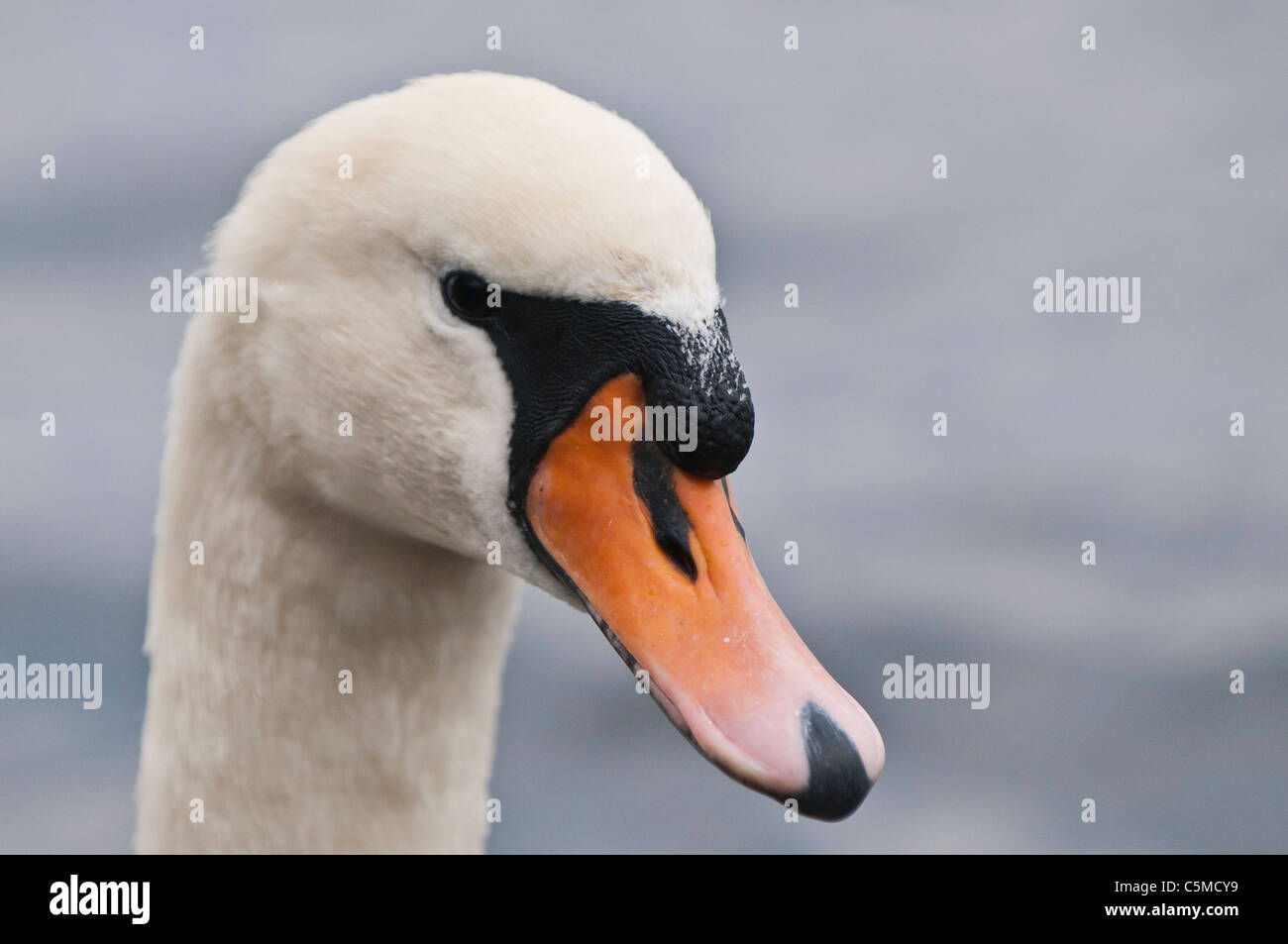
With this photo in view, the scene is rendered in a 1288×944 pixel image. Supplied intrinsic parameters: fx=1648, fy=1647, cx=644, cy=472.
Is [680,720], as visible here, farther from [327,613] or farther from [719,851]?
[719,851]

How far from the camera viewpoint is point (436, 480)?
2.73 meters

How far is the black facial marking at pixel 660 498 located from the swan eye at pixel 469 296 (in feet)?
1.06

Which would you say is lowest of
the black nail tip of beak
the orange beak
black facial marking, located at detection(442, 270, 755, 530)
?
the black nail tip of beak

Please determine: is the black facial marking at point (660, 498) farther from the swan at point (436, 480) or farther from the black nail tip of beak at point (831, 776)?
the black nail tip of beak at point (831, 776)

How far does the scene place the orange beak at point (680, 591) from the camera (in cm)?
246

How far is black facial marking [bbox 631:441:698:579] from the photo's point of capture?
8.49 feet

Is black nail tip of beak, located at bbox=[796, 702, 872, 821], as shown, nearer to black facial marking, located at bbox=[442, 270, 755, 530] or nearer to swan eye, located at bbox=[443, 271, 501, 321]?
black facial marking, located at bbox=[442, 270, 755, 530]

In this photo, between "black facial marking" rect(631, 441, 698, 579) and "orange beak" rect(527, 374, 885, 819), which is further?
"black facial marking" rect(631, 441, 698, 579)

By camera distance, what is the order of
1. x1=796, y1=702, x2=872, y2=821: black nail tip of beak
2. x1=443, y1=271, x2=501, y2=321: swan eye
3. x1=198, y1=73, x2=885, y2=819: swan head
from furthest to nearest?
1. x1=443, y1=271, x2=501, y2=321: swan eye
2. x1=198, y1=73, x2=885, y2=819: swan head
3. x1=796, y1=702, x2=872, y2=821: black nail tip of beak

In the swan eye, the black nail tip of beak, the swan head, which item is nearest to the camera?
the black nail tip of beak

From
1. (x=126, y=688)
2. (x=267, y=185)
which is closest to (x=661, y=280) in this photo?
(x=267, y=185)

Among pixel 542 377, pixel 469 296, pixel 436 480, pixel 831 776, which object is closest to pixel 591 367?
pixel 542 377

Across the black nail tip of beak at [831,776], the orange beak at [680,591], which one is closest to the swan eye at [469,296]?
the orange beak at [680,591]

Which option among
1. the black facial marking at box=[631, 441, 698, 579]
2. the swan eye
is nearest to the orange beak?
the black facial marking at box=[631, 441, 698, 579]
